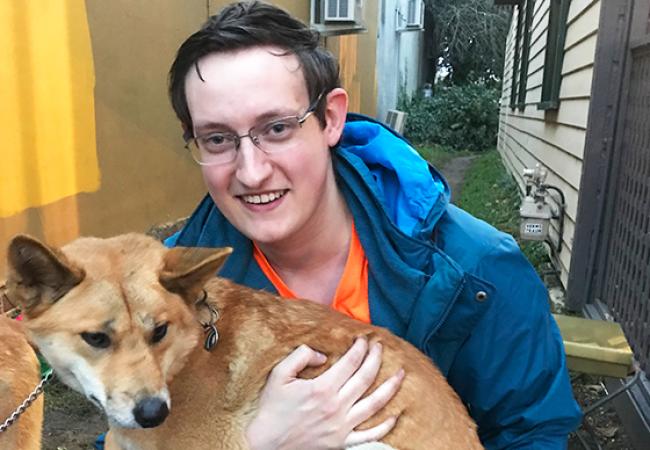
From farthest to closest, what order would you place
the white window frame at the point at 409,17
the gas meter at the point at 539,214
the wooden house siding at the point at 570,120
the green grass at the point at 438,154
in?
1. the white window frame at the point at 409,17
2. the green grass at the point at 438,154
3. the gas meter at the point at 539,214
4. the wooden house siding at the point at 570,120

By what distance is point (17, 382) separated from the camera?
277 centimetres

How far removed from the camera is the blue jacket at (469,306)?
2.16m

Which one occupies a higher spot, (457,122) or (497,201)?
(457,122)

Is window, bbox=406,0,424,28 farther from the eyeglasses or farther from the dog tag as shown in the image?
the dog tag

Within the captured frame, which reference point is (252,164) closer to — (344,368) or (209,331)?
(209,331)

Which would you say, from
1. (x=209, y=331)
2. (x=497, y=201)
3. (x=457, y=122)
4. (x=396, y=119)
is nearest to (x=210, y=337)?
(x=209, y=331)

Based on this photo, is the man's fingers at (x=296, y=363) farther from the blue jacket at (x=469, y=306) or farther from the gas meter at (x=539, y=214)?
the gas meter at (x=539, y=214)

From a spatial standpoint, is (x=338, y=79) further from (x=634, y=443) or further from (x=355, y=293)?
(x=634, y=443)

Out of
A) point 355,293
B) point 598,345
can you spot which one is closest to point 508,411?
point 355,293

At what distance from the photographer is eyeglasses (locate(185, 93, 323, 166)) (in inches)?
82.7

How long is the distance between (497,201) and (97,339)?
11.0 metres

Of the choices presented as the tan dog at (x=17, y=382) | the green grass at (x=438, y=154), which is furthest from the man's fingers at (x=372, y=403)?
the green grass at (x=438, y=154)

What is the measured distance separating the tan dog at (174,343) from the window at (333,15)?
9307 mm

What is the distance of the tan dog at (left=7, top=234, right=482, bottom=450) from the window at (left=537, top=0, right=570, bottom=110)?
649 centimetres
